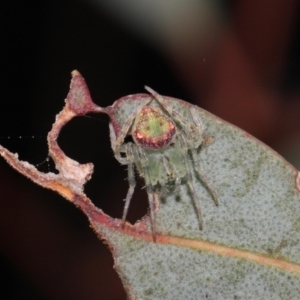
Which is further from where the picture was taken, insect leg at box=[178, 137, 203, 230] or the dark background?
the dark background

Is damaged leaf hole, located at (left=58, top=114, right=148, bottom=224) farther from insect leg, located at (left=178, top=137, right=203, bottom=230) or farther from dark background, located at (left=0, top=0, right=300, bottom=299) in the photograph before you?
insect leg, located at (left=178, top=137, right=203, bottom=230)

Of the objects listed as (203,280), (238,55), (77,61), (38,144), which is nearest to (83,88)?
(203,280)

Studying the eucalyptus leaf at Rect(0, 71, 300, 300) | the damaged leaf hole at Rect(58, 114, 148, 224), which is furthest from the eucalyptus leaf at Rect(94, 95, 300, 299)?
the damaged leaf hole at Rect(58, 114, 148, 224)

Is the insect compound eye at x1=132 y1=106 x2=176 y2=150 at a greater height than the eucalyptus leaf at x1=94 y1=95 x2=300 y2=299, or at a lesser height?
greater

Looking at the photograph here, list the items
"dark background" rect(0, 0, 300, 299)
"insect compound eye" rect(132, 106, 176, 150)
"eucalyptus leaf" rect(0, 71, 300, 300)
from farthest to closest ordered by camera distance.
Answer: "dark background" rect(0, 0, 300, 299) → "insect compound eye" rect(132, 106, 176, 150) → "eucalyptus leaf" rect(0, 71, 300, 300)

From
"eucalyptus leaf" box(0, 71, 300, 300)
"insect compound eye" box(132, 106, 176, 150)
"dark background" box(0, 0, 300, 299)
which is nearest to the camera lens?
"eucalyptus leaf" box(0, 71, 300, 300)

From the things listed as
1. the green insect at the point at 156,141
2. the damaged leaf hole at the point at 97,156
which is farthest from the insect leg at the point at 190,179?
the damaged leaf hole at the point at 97,156
